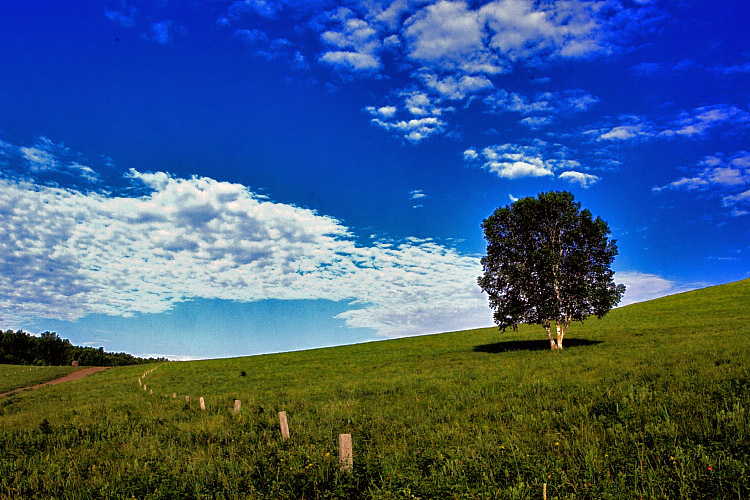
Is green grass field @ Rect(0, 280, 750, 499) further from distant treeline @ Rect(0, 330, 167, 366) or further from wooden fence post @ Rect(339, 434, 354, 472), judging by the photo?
distant treeline @ Rect(0, 330, 167, 366)

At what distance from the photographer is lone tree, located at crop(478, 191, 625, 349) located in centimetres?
3475

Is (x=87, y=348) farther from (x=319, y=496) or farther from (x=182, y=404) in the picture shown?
(x=319, y=496)

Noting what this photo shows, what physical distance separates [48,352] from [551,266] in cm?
17738

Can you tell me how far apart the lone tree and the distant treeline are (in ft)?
425

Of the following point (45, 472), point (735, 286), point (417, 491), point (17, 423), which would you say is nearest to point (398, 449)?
point (417, 491)

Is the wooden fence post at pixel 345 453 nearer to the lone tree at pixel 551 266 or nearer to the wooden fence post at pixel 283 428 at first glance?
the wooden fence post at pixel 283 428

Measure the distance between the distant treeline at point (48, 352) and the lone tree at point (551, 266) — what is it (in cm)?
12956

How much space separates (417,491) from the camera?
6.99 m

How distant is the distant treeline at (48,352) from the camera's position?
134 m

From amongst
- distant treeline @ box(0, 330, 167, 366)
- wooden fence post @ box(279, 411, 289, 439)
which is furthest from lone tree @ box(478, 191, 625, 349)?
distant treeline @ box(0, 330, 167, 366)

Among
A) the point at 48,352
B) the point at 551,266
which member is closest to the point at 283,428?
the point at 551,266

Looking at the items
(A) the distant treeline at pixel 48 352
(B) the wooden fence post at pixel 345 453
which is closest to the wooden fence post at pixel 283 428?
(B) the wooden fence post at pixel 345 453

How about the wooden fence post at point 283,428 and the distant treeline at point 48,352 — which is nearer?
the wooden fence post at point 283,428

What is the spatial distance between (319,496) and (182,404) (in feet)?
59.7
